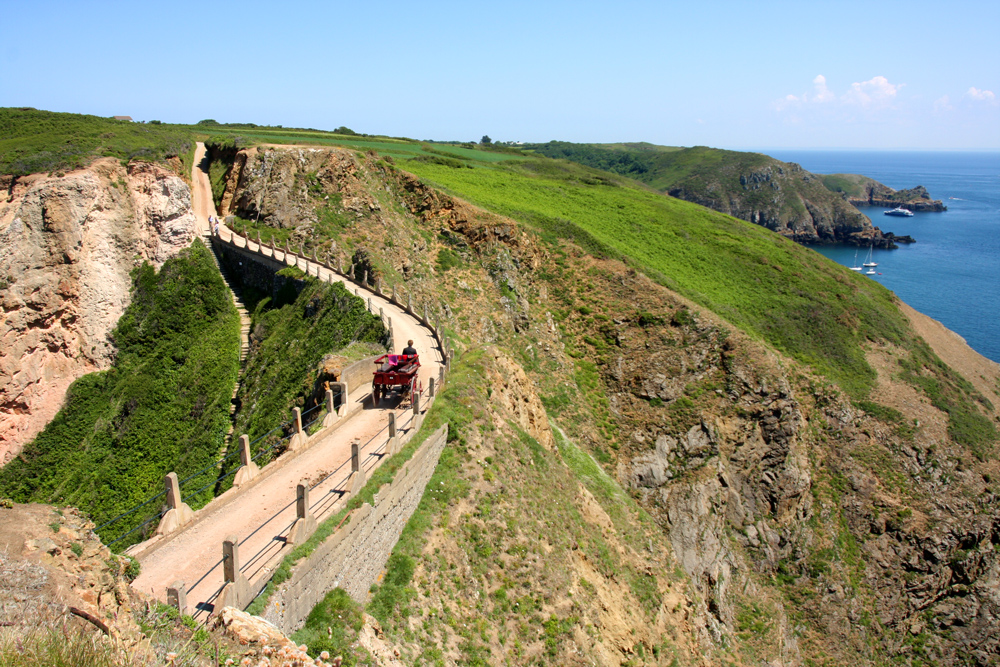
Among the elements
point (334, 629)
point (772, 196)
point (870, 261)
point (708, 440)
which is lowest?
point (708, 440)

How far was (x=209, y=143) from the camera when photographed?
158 feet

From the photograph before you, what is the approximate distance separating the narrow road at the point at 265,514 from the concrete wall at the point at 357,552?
62 cm

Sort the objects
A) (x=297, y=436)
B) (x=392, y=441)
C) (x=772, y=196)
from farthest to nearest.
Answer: (x=772, y=196) < (x=297, y=436) < (x=392, y=441)

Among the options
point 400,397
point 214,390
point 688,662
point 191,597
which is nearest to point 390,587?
point 191,597

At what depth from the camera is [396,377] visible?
19.3 meters

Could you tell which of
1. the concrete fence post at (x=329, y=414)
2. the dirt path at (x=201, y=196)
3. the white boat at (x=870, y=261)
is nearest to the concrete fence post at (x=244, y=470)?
the concrete fence post at (x=329, y=414)

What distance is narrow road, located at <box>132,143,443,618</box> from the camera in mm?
10922

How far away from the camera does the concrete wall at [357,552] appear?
11.2 meters

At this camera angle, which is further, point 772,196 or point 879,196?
point 879,196

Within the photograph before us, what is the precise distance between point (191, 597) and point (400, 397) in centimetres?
1042

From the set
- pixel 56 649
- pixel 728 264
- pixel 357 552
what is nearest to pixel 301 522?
pixel 357 552

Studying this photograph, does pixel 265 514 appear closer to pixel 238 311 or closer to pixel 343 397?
pixel 343 397

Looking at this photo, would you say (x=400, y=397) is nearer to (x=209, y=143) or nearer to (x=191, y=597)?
(x=191, y=597)

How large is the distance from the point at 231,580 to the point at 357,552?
357 centimetres
